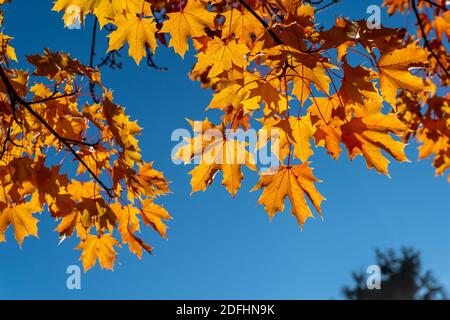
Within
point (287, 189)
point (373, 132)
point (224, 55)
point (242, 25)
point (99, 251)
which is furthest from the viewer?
point (99, 251)

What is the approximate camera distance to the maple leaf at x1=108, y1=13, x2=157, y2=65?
2.37 m

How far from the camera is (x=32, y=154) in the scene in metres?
2.70

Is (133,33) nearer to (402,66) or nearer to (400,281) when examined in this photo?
(402,66)

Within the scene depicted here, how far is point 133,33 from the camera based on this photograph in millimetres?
2404

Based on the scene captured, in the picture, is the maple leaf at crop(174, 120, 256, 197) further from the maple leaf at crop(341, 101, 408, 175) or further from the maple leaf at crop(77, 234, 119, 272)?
the maple leaf at crop(77, 234, 119, 272)

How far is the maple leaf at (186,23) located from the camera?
7.30 feet

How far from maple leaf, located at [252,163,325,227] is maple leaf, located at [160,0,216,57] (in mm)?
738

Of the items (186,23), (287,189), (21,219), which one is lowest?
(287,189)

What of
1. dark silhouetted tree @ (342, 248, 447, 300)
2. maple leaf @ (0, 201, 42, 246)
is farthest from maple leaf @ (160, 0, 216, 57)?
dark silhouetted tree @ (342, 248, 447, 300)

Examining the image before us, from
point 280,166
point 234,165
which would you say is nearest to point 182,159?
point 234,165

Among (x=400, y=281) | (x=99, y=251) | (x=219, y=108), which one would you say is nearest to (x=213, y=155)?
(x=219, y=108)

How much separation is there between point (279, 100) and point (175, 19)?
676 millimetres

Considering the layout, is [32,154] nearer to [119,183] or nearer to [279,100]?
[119,183]

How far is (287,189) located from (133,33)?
1.11m
